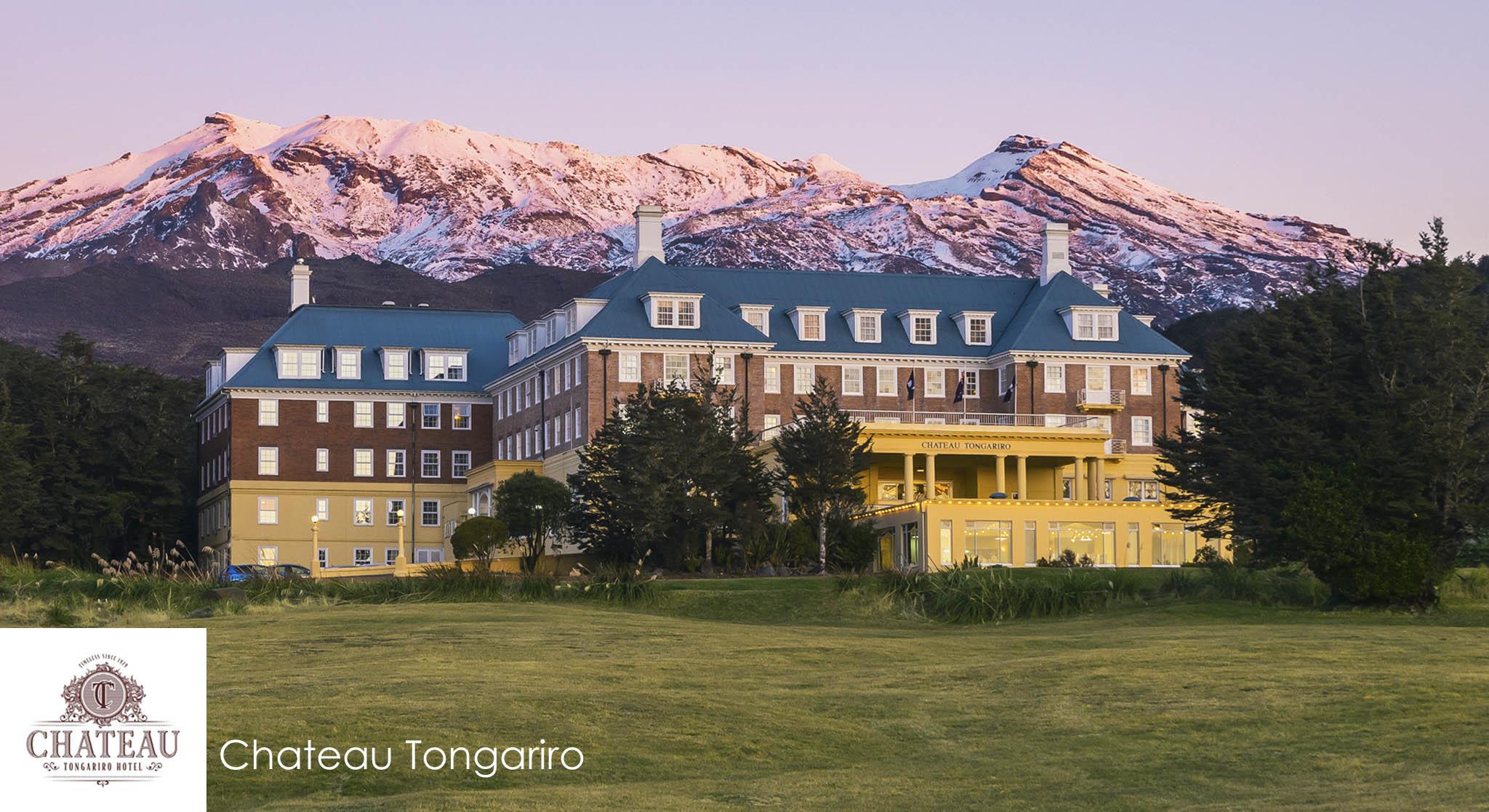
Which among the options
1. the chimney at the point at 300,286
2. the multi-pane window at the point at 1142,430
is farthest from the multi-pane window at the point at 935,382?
the chimney at the point at 300,286

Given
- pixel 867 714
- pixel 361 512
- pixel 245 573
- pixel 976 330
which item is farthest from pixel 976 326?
pixel 867 714

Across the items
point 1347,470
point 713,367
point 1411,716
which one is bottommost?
point 1411,716

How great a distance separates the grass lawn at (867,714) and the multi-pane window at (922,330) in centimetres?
6087

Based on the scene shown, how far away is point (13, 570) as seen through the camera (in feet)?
183

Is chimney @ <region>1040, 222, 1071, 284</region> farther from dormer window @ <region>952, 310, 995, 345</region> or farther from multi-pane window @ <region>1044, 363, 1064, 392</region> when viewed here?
multi-pane window @ <region>1044, 363, 1064, 392</region>

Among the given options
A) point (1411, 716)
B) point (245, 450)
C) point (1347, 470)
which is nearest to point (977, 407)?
point (245, 450)

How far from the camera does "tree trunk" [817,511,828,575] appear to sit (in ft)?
226

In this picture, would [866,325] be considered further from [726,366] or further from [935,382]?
[726,366]

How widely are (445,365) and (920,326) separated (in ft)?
86.4

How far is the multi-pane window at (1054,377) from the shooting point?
9688 centimetres

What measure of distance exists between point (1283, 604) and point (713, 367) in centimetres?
4725

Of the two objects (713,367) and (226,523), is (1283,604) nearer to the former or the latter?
(713,367)

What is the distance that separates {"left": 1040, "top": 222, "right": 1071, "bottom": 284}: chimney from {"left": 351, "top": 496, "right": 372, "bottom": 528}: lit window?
3716 cm

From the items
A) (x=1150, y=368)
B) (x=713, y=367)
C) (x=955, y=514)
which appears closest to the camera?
(x=955, y=514)
